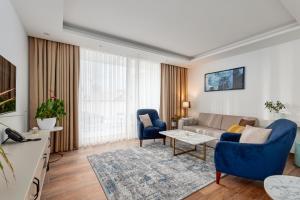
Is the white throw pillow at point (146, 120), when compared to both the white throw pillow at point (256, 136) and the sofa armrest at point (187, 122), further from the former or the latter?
the white throw pillow at point (256, 136)

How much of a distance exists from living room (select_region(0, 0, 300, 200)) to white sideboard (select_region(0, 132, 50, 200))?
1 centimetres

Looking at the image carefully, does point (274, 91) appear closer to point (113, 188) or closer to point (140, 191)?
point (140, 191)

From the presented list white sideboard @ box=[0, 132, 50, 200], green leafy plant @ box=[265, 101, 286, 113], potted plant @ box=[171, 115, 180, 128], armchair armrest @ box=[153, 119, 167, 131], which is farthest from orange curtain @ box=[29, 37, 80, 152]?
green leafy plant @ box=[265, 101, 286, 113]

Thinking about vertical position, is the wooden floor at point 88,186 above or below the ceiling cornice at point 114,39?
below

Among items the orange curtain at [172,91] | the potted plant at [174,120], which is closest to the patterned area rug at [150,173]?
the potted plant at [174,120]

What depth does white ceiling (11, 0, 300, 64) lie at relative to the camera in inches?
86.6

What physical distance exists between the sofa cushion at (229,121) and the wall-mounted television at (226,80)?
78cm

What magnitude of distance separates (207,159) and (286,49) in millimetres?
2825

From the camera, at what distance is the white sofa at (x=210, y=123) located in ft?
12.3

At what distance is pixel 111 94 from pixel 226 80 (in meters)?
3.17

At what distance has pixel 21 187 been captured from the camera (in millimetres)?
887

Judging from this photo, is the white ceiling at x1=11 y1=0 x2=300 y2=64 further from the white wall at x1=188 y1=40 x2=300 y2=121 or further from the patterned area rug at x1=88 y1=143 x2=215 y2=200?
the patterned area rug at x1=88 y1=143 x2=215 y2=200

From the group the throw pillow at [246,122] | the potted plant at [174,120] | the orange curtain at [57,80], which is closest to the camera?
the orange curtain at [57,80]

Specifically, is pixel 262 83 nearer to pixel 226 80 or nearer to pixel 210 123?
pixel 226 80
